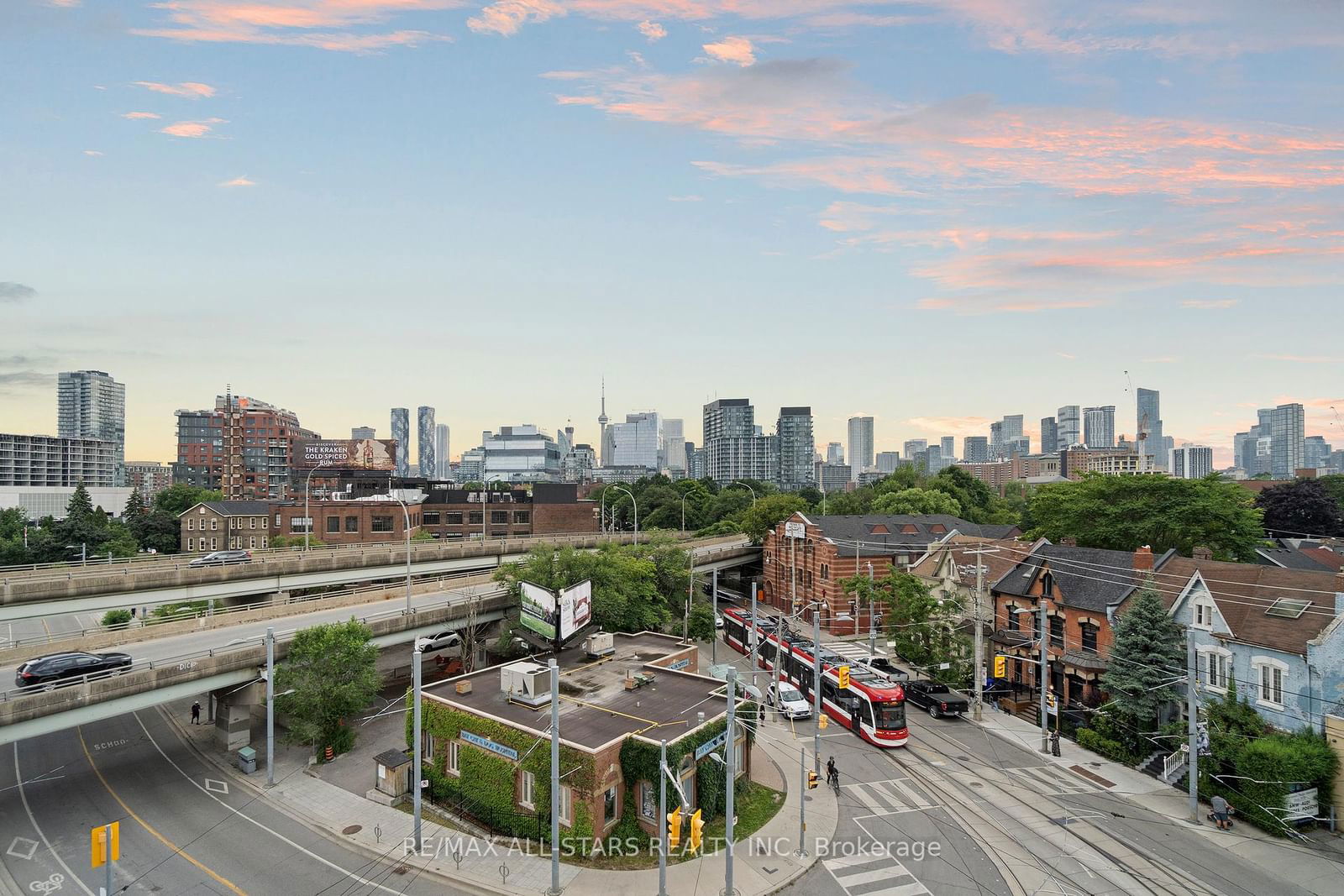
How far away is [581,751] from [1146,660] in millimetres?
28883

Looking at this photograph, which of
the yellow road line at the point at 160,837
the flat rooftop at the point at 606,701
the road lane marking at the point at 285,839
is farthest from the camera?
the flat rooftop at the point at 606,701

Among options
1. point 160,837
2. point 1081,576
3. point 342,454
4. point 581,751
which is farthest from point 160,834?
point 342,454

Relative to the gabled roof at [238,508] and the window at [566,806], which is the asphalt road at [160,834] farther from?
the gabled roof at [238,508]

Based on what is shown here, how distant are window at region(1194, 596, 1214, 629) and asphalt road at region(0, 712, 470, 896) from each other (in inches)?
1464

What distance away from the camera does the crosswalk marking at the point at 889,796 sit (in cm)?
3173

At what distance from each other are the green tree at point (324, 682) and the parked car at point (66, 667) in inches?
265

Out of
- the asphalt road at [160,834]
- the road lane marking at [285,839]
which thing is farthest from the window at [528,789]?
the road lane marking at [285,839]

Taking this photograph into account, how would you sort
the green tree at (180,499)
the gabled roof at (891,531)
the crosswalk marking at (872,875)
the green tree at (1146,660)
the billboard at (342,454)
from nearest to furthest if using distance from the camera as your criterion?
the crosswalk marking at (872,875) < the green tree at (1146,660) < the gabled roof at (891,531) < the green tree at (180,499) < the billboard at (342,454)

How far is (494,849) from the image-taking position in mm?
27969

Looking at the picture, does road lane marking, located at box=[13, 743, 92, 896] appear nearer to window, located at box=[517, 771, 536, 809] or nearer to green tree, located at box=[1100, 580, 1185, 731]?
window, located at box=[517, 771, 536, 809]

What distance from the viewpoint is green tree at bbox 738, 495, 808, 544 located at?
284 ft

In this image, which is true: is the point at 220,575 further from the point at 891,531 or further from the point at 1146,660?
the point at 891,531

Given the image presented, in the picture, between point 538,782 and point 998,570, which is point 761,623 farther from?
point 538,782

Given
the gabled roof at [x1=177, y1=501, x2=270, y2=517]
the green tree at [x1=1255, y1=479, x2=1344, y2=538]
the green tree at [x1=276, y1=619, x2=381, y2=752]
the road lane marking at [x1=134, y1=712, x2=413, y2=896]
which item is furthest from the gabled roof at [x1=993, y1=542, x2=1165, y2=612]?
the gabled roof at [x1=177, y1=501, x2=270, y2=517]
